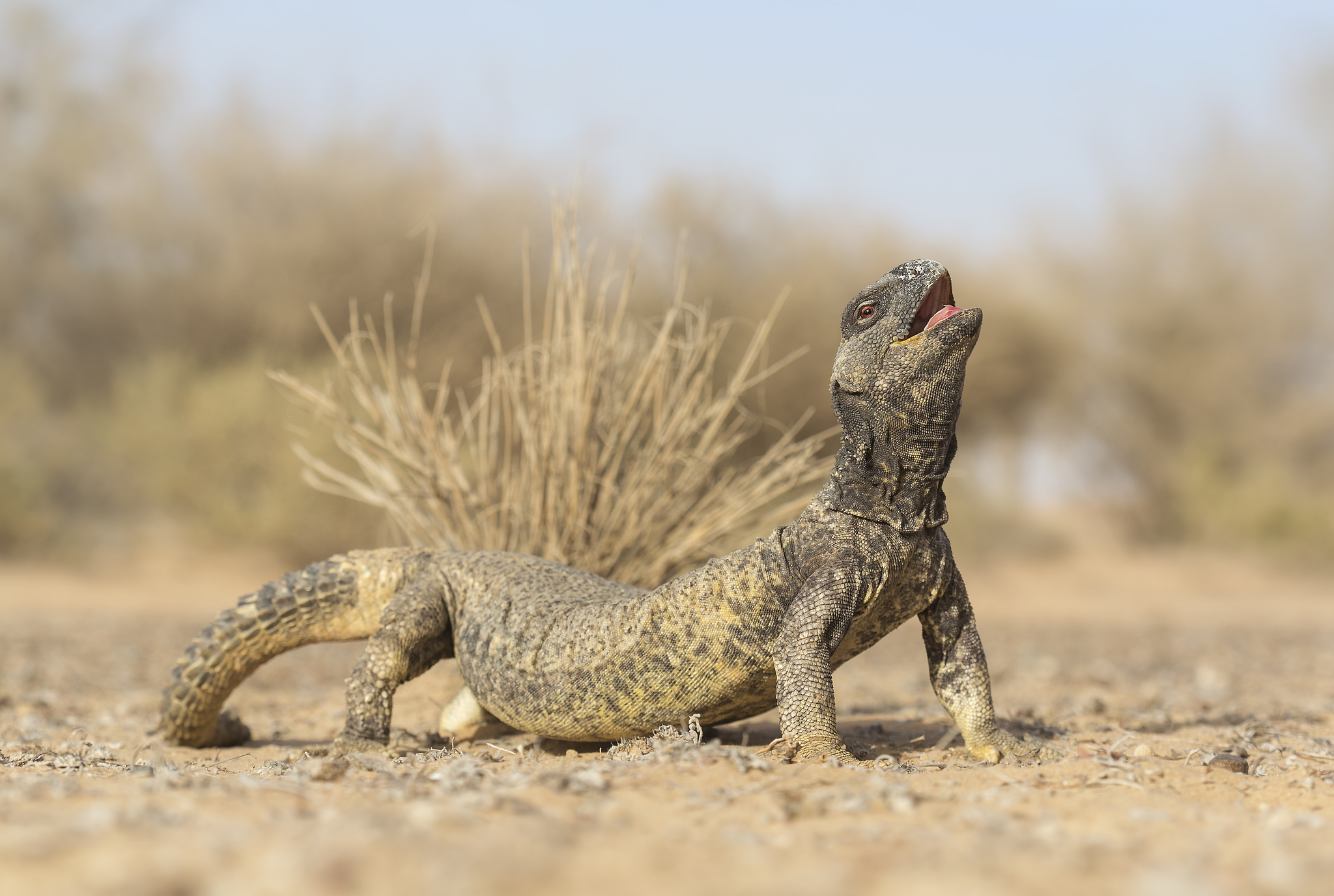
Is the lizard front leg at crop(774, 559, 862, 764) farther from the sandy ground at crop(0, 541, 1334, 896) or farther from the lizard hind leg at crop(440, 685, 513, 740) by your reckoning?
the lizard hind leg at crop(440, 685, 513, 740)

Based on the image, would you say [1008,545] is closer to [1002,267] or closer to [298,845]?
[1002,267]

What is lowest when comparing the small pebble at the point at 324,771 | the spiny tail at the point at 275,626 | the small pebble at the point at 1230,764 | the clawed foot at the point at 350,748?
the small pebble at the point at 1230,764

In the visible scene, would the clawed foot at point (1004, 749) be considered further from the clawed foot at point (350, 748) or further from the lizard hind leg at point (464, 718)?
the clawed foot at point (350, 748)

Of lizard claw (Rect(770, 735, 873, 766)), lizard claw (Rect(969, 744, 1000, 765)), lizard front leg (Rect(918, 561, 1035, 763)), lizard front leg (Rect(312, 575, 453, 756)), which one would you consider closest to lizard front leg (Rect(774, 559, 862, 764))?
lizard claw (Rect(770, 735, 873, 766))

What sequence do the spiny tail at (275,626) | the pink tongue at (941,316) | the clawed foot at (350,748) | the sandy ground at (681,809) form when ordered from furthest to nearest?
the spiny tail at (275,626)
the clawed foot at (350,748)
the pink tongue at (941,316)
the sandy ground at (681,809)

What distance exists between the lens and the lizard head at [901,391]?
11.1 ft

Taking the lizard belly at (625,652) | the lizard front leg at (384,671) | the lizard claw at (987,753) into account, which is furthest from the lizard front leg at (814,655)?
the lizard front leg at (384,671)

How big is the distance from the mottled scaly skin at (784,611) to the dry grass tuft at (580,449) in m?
0.88

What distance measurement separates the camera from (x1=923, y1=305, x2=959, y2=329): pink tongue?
133 inches

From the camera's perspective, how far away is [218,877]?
1822mm

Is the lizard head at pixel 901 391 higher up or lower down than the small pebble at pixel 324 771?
higher up

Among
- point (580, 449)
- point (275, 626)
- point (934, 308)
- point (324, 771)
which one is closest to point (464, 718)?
point (275, 626)

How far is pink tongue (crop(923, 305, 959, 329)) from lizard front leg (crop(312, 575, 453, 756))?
7.56ft

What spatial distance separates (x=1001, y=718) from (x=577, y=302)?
2.85 m
